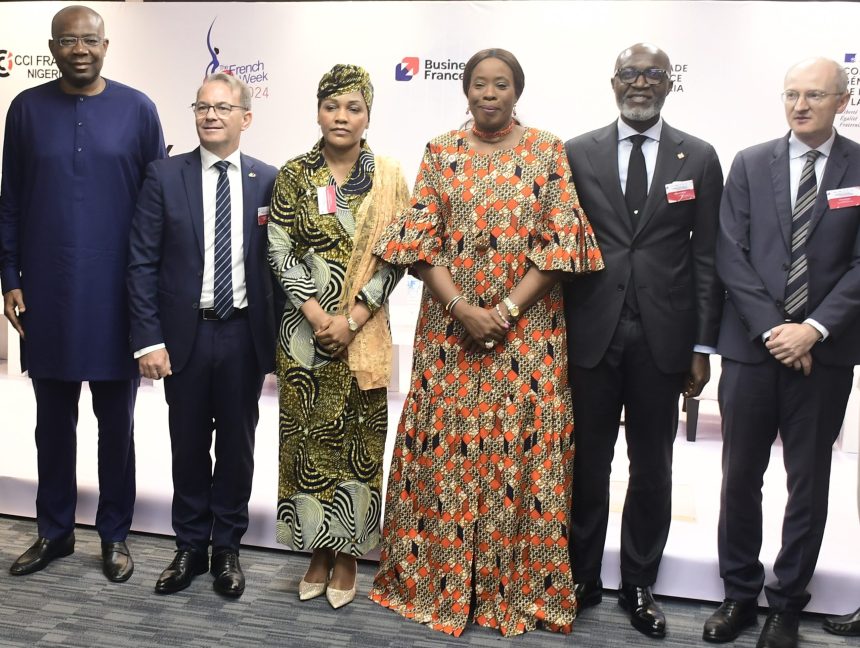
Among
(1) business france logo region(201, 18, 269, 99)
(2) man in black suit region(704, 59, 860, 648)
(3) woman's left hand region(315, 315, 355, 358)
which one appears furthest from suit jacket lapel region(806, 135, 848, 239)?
(1) business france logo region(201, 18, 269, 99)

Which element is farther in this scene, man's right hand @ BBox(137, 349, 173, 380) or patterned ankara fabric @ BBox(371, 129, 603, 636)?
man's right hand @ BBox(137, 349, 173, 380)

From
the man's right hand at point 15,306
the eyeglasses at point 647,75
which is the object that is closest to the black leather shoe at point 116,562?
the man's right hand at point 15,306

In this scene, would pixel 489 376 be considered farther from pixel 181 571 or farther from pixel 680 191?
pixel 181 571

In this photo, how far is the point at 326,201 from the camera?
9.47ft

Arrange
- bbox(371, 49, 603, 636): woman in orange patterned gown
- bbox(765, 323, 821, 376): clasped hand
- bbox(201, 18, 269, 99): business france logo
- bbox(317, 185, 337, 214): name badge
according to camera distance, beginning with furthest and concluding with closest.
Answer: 1. bbox(201, 18, 269, 99): business france logo
2. bbox(317, 185, 337, 214): name badge
3. bbox(371, 49, 603, 636): woman in orange patterned gown
4. bbox(765, 323, 821, 376): clasped hand

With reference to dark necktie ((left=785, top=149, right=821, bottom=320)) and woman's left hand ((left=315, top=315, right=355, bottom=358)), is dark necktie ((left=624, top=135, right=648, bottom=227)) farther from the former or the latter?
woman's left hand ((left=315, top=315, right=355, bottom=358))

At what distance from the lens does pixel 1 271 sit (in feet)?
10.6

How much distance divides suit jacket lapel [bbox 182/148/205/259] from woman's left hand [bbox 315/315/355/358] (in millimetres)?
509

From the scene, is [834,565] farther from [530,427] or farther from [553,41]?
[553,41]

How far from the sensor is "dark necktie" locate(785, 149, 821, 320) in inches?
107

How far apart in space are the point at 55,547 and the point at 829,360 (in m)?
2.75

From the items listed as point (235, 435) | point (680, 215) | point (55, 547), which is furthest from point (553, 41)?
point (55, 547)

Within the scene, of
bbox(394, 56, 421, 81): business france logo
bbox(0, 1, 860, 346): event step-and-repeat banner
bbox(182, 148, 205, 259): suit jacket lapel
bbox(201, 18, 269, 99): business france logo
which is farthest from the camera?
bbox(201, 18, 269, 99): business france logo

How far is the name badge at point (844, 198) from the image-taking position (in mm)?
2693
